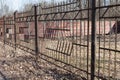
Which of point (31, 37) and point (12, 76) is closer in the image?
point (12, 76)

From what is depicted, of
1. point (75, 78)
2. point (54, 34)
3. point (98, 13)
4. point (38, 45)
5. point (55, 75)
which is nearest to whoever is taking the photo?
point (98, 13)

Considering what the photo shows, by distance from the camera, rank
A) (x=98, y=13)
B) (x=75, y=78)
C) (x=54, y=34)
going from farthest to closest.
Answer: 1. (x=54, y=34)
2. (x=75, y=78)
3. (x=98, y=13)

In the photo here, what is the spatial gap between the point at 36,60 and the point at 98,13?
4.09 metres

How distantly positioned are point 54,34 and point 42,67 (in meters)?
1.31

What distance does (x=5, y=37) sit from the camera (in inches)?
646

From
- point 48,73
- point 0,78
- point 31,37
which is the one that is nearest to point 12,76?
point 0,78

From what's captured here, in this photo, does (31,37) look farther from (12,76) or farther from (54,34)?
(12,76)

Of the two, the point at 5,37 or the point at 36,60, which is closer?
the point at 36,60

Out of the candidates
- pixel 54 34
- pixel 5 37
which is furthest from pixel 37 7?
pixel 5 37

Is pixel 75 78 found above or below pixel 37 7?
below

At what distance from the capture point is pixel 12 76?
6.71 metres

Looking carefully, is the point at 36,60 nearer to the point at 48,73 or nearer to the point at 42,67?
the point at 42,67

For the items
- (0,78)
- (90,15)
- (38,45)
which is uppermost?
(90,15)

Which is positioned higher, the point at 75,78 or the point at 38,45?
the point at 38,45
